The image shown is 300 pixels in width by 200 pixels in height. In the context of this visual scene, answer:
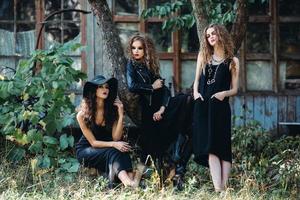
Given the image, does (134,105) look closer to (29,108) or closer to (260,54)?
(29,108)

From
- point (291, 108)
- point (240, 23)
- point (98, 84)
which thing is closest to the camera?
point (98, 84)

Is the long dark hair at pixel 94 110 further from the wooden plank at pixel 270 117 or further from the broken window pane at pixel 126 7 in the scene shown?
the wooden plank at pixel 270 117

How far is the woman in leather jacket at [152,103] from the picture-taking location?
22.1ft

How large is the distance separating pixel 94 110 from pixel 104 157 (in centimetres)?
50

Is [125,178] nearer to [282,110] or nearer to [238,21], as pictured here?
[238,21]

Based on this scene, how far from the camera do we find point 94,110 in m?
6.78

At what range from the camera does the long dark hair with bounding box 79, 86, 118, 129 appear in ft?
22.1

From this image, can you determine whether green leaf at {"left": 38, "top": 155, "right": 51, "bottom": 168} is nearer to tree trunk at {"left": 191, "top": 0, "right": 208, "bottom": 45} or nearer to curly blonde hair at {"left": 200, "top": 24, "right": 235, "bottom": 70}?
curly blonde hair at {"left": 200, "top": 24, "right": 235, "bottom": 70}

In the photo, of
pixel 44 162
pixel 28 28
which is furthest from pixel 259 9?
pixel 44 162

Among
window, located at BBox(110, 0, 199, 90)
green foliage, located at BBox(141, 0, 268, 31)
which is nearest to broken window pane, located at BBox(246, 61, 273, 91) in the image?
window, located at BBox(110, 0, 199, 90)

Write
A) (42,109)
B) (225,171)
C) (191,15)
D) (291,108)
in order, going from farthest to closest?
(291,108) → (191,15) → (42,109) → (225,171)

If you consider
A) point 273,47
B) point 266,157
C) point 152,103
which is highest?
point 273,47

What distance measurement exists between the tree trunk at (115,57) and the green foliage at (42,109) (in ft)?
1.63

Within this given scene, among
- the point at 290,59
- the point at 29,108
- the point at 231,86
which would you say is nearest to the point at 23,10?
the point at 29,108
